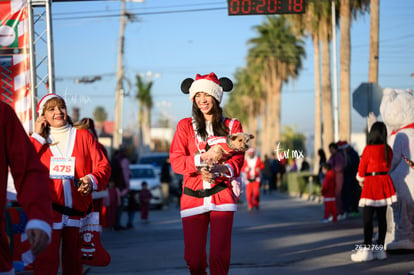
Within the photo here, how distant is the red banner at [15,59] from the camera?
37.9 ft

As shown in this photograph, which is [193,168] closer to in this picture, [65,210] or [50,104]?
[65,210]

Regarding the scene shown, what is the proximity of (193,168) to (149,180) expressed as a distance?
20040mm

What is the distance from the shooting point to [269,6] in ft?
46.8

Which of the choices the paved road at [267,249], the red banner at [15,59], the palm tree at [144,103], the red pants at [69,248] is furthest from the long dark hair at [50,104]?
the palm tree at [144,103]

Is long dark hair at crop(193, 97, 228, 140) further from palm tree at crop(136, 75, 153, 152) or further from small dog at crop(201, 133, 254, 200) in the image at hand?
palm tree at crop(136, 75, 153, 152)

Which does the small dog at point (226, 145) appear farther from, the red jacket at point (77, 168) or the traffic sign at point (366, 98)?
the traffic sign at point (366, 98)

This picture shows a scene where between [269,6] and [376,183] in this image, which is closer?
[376,183]

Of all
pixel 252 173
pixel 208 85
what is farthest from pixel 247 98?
pixel 208 85

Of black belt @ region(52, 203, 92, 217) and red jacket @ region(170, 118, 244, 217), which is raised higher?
red jacket @ region(170, 118, 244, 217)

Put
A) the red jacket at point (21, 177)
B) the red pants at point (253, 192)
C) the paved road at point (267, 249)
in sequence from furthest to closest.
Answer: the red pants at point (253, 192), the paved road at point (267, 249), the red jacket at point (21, 177)

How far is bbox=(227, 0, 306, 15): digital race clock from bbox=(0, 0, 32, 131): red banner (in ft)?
14.1

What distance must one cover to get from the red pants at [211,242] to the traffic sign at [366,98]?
434 inches

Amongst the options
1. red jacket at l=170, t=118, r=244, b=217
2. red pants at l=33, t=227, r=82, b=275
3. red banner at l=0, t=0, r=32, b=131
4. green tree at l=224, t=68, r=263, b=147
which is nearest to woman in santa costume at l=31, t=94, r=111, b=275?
red pants at l=33, t=227, r=82, b=275

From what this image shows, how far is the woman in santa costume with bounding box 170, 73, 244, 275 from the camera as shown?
5.81m
